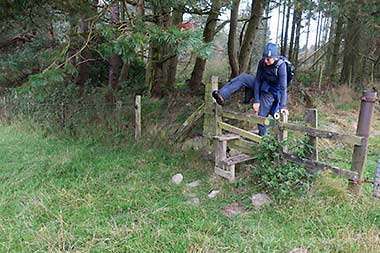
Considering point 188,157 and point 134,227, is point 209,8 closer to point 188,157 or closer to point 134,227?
point 188,157

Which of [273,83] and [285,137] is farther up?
[273,83]

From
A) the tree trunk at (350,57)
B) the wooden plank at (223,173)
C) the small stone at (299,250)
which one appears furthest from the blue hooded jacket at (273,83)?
the tree trunk at (350,57)

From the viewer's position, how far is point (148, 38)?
11.9 feet

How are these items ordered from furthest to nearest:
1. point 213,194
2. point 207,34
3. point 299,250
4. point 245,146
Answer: point 207,34 < point 245,146 < point 213,194 < point 299,250

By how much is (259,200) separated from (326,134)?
Result: 1030 mm

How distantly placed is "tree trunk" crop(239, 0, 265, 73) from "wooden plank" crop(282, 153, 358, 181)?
4.84 metres

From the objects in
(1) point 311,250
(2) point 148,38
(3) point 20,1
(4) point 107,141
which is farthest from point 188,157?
(3) point 20,1

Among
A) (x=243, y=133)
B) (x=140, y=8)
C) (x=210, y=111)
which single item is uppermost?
(x=140, y=8)

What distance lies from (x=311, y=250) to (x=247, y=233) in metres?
0.59

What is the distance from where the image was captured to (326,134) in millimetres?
3377

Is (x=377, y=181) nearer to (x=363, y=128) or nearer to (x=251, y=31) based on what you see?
(x=363, y=128)

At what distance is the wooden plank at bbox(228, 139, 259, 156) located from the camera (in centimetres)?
408

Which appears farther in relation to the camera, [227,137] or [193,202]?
[227,137]

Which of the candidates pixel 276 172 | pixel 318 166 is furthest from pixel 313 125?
pixel 276 172
